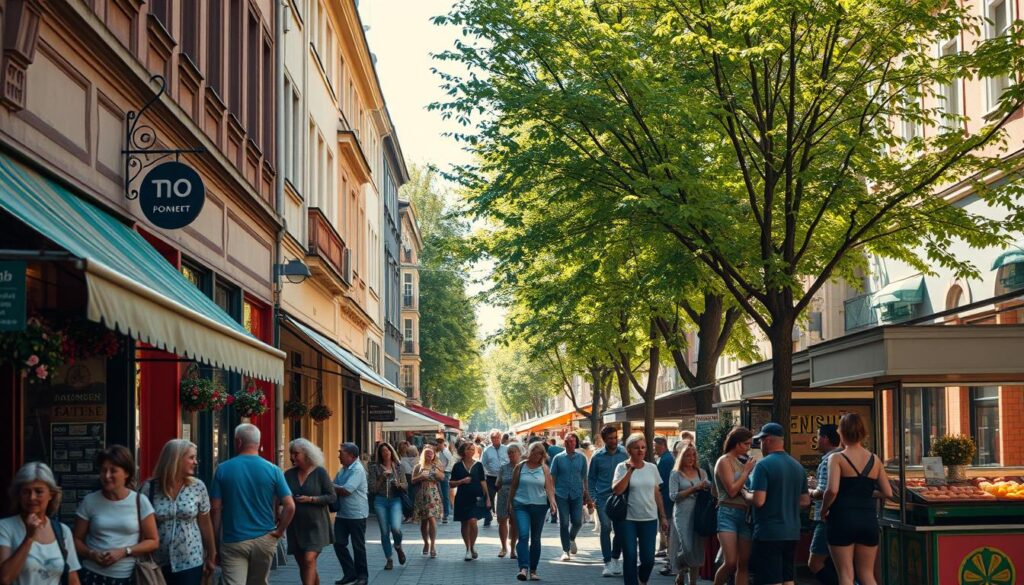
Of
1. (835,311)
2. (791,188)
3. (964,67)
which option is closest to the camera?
(964,67)

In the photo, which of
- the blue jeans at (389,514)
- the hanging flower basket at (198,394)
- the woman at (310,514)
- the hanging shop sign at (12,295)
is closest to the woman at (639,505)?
the woman at (310,514)

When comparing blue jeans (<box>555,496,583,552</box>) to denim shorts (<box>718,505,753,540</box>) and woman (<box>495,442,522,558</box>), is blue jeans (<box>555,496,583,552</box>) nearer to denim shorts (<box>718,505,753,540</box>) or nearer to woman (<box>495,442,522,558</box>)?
woman (<box>495,442,522,558</box>)

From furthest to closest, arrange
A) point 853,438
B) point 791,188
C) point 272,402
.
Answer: point 272,402, point 791,188, point 853,438

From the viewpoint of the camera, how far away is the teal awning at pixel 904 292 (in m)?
29.9

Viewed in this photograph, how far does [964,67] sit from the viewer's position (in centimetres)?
1670

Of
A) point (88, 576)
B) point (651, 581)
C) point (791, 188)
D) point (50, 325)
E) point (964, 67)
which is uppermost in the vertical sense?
point (964, 67)

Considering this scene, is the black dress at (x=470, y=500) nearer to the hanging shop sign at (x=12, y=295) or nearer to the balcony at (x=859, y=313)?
the hanging shop sign at (x=12, y=295)

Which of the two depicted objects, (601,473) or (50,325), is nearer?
(50,325)

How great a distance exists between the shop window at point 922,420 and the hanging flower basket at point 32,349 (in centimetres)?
899

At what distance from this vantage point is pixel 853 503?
12.0m

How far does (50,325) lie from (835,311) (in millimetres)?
34015

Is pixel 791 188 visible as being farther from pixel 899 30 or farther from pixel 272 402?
pixel 272 402

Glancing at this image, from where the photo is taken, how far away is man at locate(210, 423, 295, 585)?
35.7ft

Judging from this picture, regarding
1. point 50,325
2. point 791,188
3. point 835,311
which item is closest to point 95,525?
point 50,325
